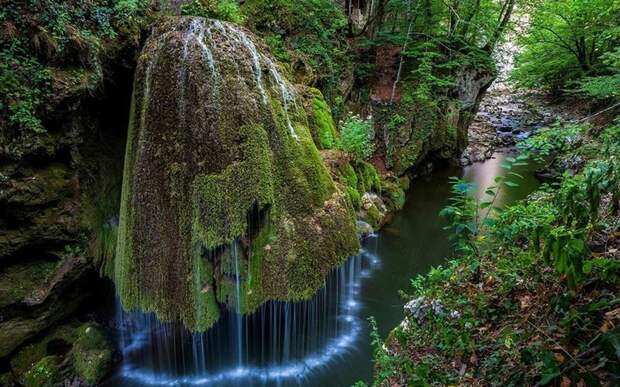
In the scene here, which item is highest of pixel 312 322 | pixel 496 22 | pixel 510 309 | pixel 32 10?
pixel 496 22

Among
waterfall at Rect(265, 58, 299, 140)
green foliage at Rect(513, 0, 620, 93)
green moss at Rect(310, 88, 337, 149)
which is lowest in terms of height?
green moss at Rect(310, 88, 337, 149)

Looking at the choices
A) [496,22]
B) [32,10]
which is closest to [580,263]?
[32,10]

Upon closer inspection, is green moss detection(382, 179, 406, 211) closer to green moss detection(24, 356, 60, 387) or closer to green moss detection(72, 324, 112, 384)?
green moss detection(72, 324, 112, 384)

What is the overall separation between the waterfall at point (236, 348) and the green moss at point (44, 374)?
0.78m

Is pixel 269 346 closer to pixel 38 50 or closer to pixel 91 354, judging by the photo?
pixel 91 354

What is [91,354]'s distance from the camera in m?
4.85

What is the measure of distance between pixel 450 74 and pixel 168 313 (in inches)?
469

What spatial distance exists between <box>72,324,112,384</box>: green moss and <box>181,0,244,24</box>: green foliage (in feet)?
17.7

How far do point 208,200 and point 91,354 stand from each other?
2810 millimetres

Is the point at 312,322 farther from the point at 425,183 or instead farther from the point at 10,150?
the point at 425,183

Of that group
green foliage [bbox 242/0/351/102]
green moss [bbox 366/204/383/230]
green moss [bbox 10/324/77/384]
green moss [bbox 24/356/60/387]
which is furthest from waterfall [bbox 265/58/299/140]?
green moss [bbox 24/356/60/387]

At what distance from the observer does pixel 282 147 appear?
4.86 meters

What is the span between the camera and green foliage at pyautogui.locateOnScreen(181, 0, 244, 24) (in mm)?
6367

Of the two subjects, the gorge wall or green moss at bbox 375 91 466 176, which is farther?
green moss at bbox 375 91 466 176
